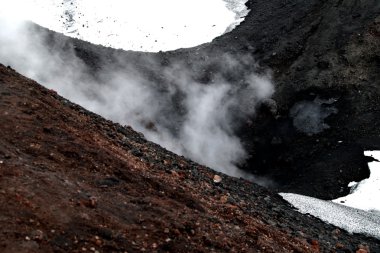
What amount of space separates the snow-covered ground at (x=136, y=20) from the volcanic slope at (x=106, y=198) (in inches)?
566

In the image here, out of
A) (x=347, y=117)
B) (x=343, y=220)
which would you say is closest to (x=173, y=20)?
(x=347, y=117)

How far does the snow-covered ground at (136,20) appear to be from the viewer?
27594mm

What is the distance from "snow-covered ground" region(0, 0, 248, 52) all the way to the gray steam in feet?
9.53

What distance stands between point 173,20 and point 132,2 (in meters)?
3.32

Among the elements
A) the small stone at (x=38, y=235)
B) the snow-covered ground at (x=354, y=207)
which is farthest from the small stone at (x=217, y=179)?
the small stone at (x=38, y=235)

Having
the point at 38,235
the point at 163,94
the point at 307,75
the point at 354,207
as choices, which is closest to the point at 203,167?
the point at 354,207

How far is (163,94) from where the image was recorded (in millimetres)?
24062

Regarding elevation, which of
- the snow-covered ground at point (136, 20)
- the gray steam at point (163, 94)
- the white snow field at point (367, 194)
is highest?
the snow-covered ground at point (136, 20)

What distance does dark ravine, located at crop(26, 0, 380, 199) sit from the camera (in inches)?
791

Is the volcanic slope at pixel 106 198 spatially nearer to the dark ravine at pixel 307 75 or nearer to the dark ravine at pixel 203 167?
the dark ravine at pixel 203 167

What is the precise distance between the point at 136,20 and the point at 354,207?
60.2 ft

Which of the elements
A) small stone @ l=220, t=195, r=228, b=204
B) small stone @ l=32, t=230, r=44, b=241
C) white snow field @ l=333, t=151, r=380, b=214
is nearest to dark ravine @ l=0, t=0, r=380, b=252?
small stone @ l=32, t=230, r=44, b=241

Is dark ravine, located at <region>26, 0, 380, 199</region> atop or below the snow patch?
atop

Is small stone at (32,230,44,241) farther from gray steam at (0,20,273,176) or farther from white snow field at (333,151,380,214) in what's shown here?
gray steam at (0,20,273,176)
